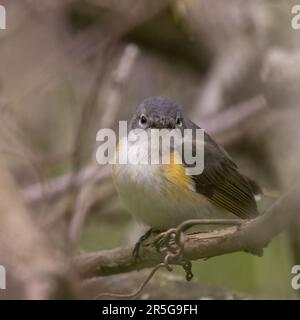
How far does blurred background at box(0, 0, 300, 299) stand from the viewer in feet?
7.39

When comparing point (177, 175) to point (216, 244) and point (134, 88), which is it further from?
point (134, 88)

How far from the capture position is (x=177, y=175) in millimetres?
1660

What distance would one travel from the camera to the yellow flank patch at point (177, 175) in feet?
5.41

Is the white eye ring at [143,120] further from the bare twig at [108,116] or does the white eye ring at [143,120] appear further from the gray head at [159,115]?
the bare twig at [108,116]

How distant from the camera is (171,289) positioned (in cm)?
179

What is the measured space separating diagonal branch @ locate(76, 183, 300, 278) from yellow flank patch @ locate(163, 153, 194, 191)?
6.6 inches

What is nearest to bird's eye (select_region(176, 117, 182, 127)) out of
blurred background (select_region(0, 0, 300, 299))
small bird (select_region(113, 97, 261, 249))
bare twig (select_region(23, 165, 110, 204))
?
small bird (select_region(113, 97, 261, 249))

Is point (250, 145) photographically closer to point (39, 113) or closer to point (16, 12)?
point (39, 113)

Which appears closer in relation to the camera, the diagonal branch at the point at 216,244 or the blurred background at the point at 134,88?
the diagonal branch at the point at 216,244

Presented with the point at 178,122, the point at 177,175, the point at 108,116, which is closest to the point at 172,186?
the point at 177,175

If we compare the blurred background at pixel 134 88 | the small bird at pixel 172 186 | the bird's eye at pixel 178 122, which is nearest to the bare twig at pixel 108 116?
the blurred background at pixel 134 88

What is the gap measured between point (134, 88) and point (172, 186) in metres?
1.53

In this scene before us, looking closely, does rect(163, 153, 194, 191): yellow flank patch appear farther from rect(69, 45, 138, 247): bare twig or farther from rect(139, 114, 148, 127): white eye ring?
rect(69, 45, 138, 247): bare twig

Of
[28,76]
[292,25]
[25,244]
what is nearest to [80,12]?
[28,76]
